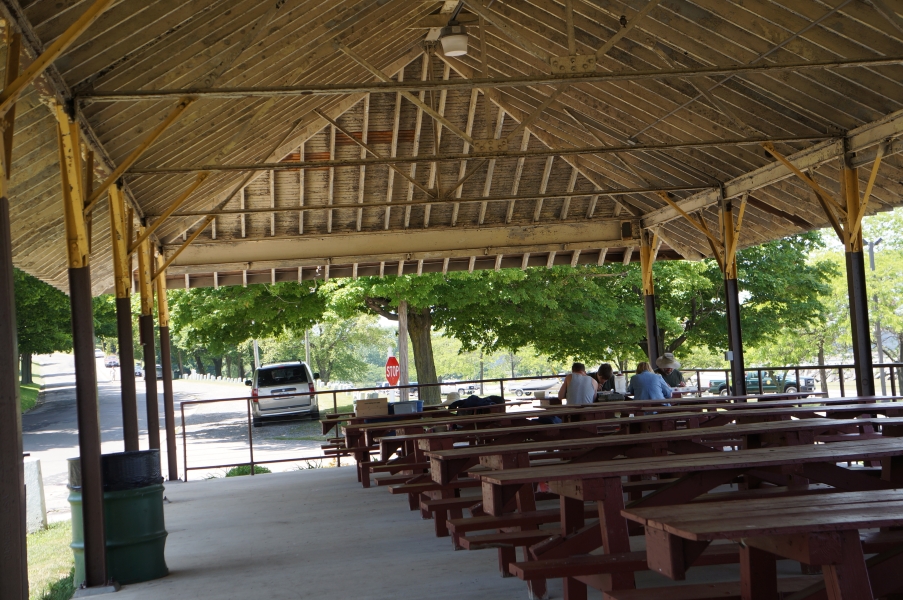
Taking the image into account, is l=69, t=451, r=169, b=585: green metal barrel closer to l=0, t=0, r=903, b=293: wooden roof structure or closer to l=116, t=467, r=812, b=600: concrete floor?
l=116, t=467, r=812, b=600: concrete floor

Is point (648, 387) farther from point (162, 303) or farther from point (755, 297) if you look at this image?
point (755, 297)

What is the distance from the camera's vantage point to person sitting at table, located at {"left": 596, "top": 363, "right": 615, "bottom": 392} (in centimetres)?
1343

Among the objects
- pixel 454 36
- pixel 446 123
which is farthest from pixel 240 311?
pixel 446 123

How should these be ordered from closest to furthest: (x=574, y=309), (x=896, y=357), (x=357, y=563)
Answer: (x=357, y=563) → (x=574, y=309) → (x=896, y=357)

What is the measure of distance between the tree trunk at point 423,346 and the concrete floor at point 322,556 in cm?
1255

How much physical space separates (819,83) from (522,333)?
1558 centimetres

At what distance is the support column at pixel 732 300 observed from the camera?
14211 mm

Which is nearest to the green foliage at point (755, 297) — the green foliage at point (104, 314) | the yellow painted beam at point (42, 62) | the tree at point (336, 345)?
the green foliage at point (104, 314)

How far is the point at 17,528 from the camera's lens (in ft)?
15.9

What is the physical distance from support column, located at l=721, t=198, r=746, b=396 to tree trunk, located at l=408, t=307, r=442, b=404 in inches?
419

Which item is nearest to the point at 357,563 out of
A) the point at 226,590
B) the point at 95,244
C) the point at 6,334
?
the point at 226,590

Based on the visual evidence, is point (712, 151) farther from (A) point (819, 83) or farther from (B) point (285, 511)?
(B) point (285, 511)

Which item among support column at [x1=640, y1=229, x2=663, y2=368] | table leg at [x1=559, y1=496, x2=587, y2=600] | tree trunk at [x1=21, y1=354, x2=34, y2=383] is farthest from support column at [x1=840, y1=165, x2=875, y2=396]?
tree trunk at [x1=21, y1=354, x2=34, y2=383]

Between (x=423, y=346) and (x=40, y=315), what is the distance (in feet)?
63.8
